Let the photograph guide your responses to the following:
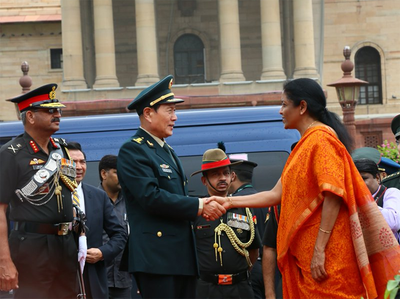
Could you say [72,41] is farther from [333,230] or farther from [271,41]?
[333,230]

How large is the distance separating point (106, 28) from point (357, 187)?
36.2 meters

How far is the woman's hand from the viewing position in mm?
5797

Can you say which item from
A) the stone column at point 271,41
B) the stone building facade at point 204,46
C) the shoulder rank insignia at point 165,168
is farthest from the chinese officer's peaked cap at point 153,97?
the stone column at point 271,41

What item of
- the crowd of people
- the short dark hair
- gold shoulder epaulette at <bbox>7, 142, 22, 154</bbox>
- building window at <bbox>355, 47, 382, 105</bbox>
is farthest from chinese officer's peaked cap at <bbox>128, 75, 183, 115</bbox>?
building window at <bbox>355, 47, 382, 105</bbox>

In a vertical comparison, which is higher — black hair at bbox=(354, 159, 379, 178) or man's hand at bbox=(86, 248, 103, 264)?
black hair at bbox=(354, 159, 379, 178)

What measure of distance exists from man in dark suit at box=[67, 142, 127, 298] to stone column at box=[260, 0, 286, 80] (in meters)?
32.2

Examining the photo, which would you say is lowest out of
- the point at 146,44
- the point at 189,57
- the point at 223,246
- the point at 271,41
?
the point at 223,246

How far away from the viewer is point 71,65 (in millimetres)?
41469

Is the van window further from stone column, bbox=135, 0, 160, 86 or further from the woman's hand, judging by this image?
stone column, bbox=135, 0, 160, 86

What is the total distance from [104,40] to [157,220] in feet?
116

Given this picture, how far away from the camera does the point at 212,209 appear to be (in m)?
6.59

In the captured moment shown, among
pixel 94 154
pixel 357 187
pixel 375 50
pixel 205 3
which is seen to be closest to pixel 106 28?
pixel 205 3

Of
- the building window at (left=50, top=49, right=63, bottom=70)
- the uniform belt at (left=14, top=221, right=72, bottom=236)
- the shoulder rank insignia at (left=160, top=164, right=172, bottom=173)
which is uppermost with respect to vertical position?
the building window at (left=50, top=49, right=63, bottom=70)

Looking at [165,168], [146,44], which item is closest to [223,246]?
[165,168]
